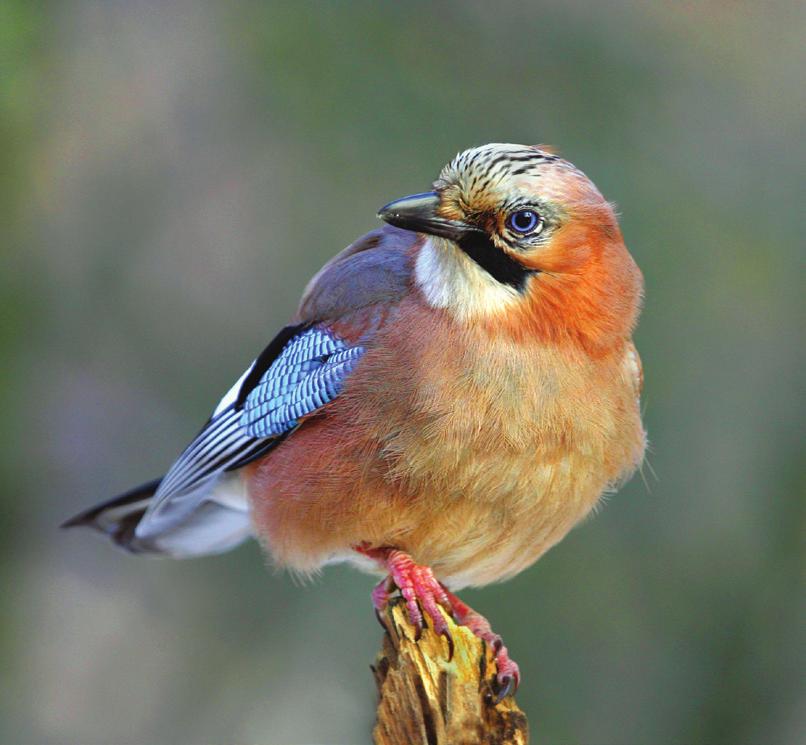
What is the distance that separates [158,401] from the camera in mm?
7625

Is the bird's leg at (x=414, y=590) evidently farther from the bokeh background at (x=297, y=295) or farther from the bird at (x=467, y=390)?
the bokeh background at (x=297, y=295)

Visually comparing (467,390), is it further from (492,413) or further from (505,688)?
(505,688)

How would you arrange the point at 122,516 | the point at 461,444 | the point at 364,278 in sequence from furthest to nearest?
the point at 122,516, the point at 364,278, the point at 461,444

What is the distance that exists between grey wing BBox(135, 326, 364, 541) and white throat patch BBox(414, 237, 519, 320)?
1.24ft

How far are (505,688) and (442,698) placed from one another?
323 millimetres

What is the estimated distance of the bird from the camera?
3.98 metres

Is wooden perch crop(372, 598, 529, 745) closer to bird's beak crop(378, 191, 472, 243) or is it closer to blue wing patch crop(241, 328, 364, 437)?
blue wing patch crop(241, 328, 364, 437)

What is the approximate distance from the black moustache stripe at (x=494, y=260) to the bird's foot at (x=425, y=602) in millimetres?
1053

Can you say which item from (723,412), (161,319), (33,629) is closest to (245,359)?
(161,319)

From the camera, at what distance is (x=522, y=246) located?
3.97 metres

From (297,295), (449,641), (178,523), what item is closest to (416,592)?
(449,641)

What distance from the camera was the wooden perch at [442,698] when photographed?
364cm

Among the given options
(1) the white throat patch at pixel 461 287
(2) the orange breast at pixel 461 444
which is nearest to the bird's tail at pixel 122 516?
(2) the orange breast at pixel 461 444

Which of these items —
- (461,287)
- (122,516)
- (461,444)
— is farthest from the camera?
(122,516)
